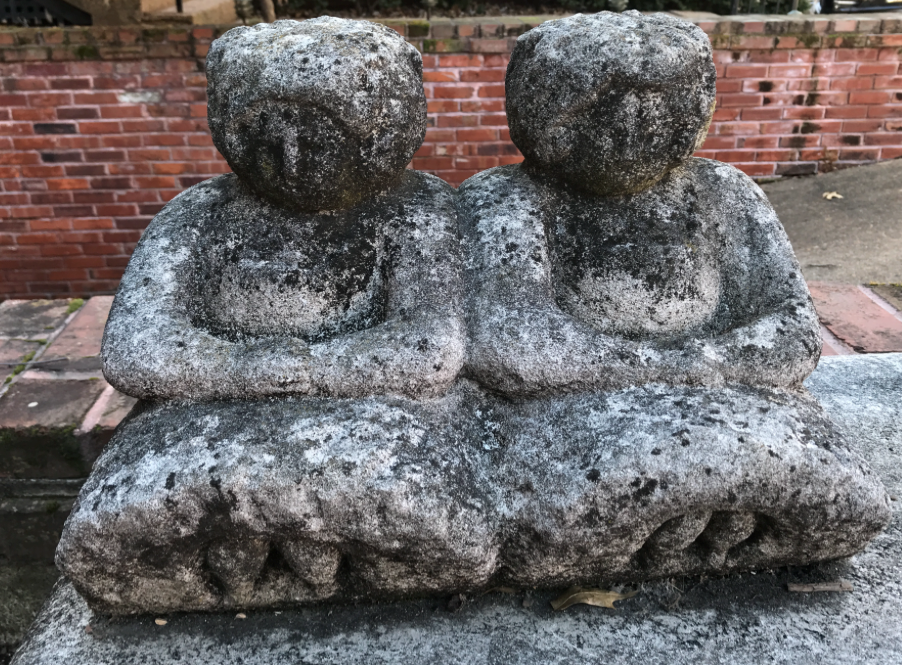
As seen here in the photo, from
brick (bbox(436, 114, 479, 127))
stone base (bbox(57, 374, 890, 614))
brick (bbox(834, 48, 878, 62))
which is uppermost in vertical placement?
brick (bbox(834, 48, 878, 62))

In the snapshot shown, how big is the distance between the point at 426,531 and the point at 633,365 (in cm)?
54

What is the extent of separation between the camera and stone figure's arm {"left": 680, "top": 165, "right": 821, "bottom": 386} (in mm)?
1567

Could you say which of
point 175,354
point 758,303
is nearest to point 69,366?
point 175,354

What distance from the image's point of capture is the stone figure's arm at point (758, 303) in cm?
157

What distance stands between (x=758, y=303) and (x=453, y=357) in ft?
2.30

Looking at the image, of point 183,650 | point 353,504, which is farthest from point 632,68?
point 183,650

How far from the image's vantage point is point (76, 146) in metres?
3.73

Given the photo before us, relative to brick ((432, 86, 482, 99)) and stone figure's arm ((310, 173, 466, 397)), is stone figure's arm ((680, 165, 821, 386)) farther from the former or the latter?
brick ((432, 86, 482, 99))

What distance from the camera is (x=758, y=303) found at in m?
1.67

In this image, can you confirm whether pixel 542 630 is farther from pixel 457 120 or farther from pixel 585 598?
pixel 457 120

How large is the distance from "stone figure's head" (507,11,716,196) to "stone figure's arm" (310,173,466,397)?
32 centimetres

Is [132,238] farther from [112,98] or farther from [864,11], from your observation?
[864,11]

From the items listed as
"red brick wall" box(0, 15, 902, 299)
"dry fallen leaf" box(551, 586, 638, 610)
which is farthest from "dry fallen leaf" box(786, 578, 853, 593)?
"red brick wall" box(0, 15, 902, 299)

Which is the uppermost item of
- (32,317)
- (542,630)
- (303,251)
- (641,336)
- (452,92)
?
(452,92)
